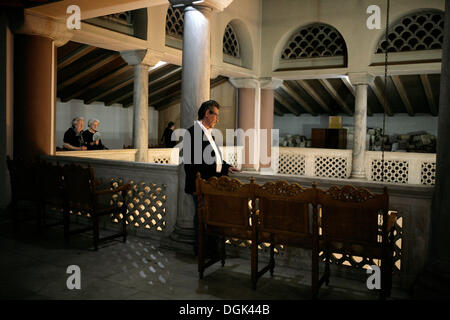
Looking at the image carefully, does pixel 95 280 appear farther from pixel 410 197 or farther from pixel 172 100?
pixel 172 100

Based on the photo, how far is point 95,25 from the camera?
21.3 ft

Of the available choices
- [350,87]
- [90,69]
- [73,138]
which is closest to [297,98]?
[350,87]

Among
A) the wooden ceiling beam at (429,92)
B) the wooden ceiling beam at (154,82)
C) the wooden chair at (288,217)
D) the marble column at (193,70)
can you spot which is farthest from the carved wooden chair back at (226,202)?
the wooden ceiling beam at (429,92)

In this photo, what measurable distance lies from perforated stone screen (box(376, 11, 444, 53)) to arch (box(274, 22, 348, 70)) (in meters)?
1.04

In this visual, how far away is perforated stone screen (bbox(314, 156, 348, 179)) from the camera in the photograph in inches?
416

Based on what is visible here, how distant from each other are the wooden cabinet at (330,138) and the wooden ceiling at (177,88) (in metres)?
1.48

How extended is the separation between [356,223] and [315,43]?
Result: 8.43 meters

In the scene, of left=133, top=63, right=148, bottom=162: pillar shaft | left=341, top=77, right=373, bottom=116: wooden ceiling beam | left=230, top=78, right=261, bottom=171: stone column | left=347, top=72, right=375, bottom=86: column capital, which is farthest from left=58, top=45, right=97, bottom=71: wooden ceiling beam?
left=341, top=77, right=373, bottom=116: wooden ceiling beam

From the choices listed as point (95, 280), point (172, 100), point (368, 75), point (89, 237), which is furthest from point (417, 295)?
point (172, 100)

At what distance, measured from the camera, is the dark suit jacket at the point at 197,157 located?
3799mm

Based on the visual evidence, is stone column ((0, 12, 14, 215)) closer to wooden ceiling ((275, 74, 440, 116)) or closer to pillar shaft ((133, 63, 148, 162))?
pillar shaft ((133, 63, 148, 162))

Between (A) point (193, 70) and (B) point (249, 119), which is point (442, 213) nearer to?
(A) point (193, 70)

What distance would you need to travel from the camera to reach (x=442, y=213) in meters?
3.02

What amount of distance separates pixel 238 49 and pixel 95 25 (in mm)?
4758
